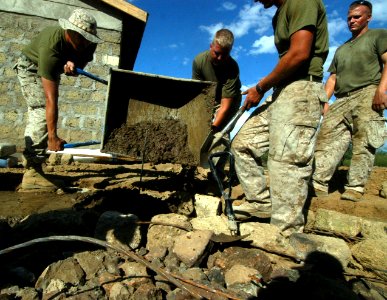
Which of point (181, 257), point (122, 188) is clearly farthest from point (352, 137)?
point (122, 188)

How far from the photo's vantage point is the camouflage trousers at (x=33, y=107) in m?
3.66

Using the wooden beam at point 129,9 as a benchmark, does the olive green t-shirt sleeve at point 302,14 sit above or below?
below

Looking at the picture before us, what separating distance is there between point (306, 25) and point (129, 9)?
14.8 ft

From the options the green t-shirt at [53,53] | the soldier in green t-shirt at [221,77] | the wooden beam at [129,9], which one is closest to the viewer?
the green t-shirt at [53,53]

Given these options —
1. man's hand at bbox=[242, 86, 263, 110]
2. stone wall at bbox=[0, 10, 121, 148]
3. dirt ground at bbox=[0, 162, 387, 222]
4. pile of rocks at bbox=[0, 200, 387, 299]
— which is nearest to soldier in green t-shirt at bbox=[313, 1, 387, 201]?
dirt ground at bbox=[0, 162, 387, 222]

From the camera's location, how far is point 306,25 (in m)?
2.34

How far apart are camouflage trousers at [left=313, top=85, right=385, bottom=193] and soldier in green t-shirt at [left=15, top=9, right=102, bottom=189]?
2.87 metres

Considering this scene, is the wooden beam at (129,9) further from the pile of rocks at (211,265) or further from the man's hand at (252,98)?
the pile of rocks at (211,265)

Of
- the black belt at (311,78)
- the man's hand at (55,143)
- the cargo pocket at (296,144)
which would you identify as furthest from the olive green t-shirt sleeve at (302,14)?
the man's hand at (55,143)

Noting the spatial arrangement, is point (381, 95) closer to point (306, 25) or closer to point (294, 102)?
point (294, 102)

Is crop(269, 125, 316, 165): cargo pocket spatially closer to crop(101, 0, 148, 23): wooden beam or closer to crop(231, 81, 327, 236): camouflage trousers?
crop(231, 81, 327, 236): camouflage trousers

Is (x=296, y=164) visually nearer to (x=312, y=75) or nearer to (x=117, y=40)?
(x=312, y=75)

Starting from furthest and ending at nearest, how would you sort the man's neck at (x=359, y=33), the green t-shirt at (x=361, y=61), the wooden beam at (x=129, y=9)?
the wooden beam at (x=129, y=9) → the man's neck at (x=359, y=33) → the green t-shirt at (x=361, y=61)

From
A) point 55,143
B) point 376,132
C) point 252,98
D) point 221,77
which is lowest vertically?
point 55,143
